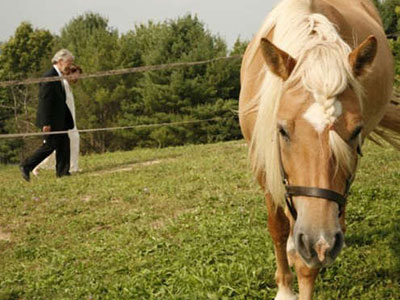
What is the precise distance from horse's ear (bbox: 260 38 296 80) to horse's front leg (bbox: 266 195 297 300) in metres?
0.96

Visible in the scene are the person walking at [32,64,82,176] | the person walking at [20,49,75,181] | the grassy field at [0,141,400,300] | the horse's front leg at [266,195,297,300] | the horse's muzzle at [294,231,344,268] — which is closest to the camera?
the horse's muzzle at [294,231,344,268]

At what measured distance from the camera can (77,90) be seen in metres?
24.8

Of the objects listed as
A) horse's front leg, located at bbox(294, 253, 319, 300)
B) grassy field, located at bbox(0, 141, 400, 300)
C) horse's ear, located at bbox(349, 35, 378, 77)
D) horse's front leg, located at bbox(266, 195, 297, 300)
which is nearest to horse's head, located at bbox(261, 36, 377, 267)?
horse's ear, located at bbox(349, 35, 378, 77)

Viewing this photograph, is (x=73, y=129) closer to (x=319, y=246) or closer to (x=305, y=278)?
(x=305, y=278)

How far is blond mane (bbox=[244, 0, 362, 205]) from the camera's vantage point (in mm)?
1654

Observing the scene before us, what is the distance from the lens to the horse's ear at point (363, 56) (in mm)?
1720

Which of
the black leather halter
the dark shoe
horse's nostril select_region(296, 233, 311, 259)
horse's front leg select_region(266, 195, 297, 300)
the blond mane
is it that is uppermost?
the blond mane

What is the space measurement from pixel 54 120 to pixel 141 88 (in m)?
16.2

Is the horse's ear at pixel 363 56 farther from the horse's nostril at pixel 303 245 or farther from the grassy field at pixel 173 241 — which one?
the grassy field at pixel 173 241

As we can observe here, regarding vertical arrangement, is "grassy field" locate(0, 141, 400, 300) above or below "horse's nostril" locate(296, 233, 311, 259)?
below

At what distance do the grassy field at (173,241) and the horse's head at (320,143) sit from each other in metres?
1.03

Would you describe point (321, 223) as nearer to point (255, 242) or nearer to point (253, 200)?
point (255, 242)

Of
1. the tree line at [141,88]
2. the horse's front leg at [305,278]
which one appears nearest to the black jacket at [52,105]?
the horse's front leg at [305,278]

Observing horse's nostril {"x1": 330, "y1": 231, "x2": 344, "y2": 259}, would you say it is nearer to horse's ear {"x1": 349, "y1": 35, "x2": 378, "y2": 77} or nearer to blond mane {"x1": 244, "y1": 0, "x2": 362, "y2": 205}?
blond mane {"x1": 244, "y1": 0, "x2": 362, "y2": 205}
